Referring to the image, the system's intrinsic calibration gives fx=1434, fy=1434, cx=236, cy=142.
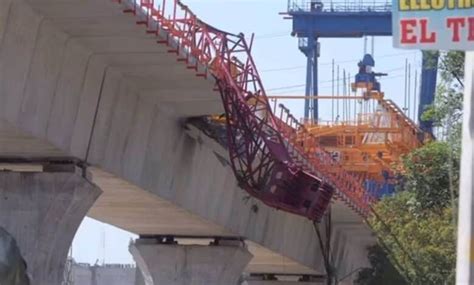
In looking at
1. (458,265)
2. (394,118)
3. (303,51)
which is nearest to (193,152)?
(458,265)

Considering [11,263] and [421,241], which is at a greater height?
[11,263]

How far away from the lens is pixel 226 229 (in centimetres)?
3500

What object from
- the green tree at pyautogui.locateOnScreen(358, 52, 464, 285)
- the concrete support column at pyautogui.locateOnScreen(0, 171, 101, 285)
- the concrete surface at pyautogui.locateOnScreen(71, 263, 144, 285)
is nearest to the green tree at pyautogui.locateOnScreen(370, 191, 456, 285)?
the green tree at pyautogui.locateOnScreen(358, 52, 464, 285)

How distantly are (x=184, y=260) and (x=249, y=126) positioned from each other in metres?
10.3

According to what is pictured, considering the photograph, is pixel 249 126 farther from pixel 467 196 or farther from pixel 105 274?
pixel 105 274

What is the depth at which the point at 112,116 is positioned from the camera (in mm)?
24047

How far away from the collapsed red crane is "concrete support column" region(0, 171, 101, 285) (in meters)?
2.84

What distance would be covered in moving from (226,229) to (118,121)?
11.0m

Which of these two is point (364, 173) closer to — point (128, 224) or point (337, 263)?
point (337, 263)

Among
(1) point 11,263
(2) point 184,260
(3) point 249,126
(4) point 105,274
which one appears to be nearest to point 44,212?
(1) point 11,263

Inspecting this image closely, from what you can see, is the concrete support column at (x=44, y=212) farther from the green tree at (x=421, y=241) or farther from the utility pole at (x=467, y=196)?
the utility pole at (x=467, y=196)

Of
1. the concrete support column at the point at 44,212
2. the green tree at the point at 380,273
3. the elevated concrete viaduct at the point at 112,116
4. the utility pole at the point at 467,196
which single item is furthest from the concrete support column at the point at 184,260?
the utility pole at the point at 467,196

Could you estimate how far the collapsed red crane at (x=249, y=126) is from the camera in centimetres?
2258

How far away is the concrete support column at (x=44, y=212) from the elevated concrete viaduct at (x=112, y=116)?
0.05 metres
